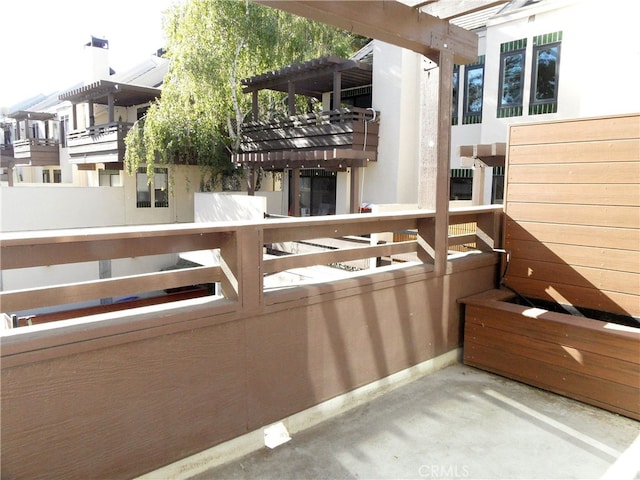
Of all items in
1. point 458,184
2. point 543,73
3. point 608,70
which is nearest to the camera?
point 608,70

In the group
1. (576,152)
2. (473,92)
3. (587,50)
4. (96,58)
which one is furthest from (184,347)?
(96,58)

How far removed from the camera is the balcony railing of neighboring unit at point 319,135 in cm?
1063

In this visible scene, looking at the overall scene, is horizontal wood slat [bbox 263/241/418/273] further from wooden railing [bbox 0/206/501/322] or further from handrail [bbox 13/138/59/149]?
handrail [bbox 13/138/59/149]

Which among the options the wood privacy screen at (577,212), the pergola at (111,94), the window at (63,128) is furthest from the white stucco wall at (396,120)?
the window at (63,128)

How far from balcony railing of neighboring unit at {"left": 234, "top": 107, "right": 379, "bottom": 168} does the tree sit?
5.41ft

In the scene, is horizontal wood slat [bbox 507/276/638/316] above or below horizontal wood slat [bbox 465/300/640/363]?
above

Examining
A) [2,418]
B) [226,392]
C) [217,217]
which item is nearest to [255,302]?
[226,392]

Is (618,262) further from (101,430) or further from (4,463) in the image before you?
(4,463)

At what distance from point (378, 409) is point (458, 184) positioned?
8.89m

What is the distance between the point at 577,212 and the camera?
3832mm

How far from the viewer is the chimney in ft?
56.6

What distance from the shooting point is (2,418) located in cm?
178

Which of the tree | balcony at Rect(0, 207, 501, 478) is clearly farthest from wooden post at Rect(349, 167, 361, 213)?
balcony at Rect(0, 207, 501, 478)

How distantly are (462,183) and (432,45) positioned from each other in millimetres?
8071
